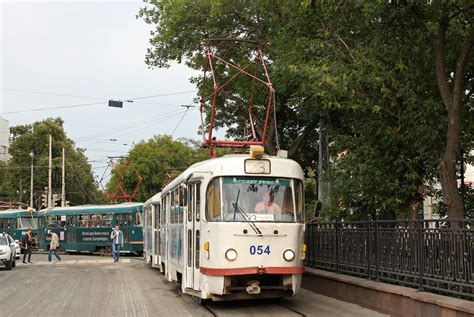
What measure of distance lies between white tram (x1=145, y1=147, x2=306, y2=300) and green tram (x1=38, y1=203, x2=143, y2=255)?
2489cm

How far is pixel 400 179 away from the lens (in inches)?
589

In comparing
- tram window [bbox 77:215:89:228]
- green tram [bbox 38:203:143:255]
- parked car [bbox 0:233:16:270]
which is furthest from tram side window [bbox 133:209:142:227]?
parked car [bbox 0:233:16:270]

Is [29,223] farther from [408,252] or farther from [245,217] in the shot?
[408,252]

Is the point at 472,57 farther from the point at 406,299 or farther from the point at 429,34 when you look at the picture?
the point at 406,299

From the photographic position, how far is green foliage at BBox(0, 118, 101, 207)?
2968 inches

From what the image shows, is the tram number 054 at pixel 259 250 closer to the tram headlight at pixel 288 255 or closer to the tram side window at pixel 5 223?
the tram headlight at pixel 288 255

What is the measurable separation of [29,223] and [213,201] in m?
37.8

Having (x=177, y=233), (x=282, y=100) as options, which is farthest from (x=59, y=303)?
(x=282, y=100)

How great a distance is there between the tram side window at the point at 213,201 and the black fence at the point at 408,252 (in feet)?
10.1

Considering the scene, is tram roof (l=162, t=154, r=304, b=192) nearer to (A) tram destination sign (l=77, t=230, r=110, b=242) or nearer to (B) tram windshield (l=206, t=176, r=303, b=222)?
(B) tram windshield (l=206, t=176, r=303, b=222)

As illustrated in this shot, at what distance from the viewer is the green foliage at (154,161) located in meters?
72.2

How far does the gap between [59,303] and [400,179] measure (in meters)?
8.29

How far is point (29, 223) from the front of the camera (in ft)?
153

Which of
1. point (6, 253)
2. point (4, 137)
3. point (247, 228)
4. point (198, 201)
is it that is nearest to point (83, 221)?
point (6, 253)
